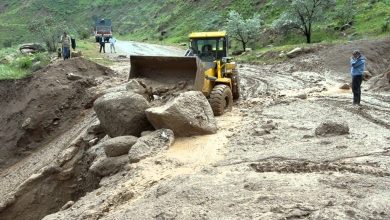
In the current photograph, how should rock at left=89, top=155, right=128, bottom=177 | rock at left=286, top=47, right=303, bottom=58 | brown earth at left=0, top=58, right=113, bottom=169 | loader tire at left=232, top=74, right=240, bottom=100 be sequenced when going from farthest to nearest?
rock at left=286, top=47, right=303, bottom=58
brown earth at left=0, top=58, right=113, bottom=169
loader tire at left=232, top=74, right=240, bottom=100
rock at left=89, top=155, right=128, bottom=177

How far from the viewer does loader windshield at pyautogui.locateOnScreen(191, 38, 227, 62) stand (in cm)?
1535

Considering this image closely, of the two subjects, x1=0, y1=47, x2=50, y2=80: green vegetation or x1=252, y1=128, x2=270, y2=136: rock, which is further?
x1=0, y1=47, x2=50, y2=80: green vegetation

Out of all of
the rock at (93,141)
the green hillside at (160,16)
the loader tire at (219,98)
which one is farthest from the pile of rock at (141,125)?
the green hillside at (160,16)

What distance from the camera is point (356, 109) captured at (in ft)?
42.4

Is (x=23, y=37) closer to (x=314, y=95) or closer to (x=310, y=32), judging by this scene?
(x=310, y=32)

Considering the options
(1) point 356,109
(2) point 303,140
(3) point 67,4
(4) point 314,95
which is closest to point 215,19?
(4) point 314,95

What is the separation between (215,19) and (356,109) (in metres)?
35.9

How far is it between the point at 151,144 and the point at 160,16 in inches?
2247

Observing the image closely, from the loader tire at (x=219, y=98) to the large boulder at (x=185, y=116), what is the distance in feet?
6.82

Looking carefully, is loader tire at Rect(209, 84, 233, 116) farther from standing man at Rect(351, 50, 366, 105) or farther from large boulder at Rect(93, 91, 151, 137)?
standing man at Rect(351, 50, 366, 105)

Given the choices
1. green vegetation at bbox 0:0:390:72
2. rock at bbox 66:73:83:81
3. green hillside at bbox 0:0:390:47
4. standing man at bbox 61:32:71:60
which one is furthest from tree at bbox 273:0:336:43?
rock at bbox 66:73:83:81

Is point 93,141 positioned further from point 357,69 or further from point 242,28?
point 242,28

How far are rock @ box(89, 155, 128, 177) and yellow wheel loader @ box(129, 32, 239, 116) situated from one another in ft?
12.5

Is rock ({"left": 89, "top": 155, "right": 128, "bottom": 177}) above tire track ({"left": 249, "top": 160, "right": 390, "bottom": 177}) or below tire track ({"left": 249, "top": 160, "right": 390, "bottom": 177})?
below
